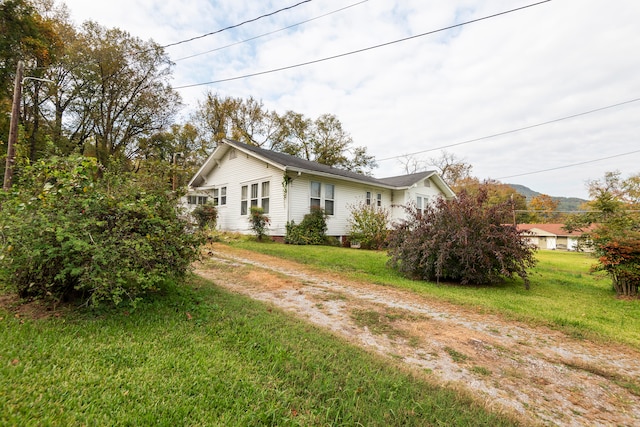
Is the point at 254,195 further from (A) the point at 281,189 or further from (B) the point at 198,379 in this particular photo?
(B) the point at 198,379

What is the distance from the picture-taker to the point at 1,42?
1368 cm

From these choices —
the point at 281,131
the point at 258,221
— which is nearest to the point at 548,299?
the point at 258,221

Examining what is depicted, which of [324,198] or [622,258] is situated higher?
[324,198]

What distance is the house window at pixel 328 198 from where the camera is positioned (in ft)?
48.8

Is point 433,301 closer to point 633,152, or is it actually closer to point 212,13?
point 212,13

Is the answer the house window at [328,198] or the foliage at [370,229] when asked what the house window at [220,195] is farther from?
the foliage at [370,229]

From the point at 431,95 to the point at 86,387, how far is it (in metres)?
17.1

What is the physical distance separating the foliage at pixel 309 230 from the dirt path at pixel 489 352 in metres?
7.41

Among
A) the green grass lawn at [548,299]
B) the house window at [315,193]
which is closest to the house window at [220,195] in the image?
the house window at [315,193]

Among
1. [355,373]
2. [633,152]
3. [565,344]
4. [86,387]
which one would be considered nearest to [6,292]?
[86,387]

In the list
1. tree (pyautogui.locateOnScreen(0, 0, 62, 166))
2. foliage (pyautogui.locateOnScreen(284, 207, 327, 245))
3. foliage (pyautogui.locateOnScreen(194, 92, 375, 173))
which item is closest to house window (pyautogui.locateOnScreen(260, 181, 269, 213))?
foliage (pyautogui.locateOnScreen(284, 207, 327, 245))

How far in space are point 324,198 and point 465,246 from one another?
8.90 metres

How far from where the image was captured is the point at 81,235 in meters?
3.08

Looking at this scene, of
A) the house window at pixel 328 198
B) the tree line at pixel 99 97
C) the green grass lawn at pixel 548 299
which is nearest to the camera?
the green grass lawn at pixel 548 299
